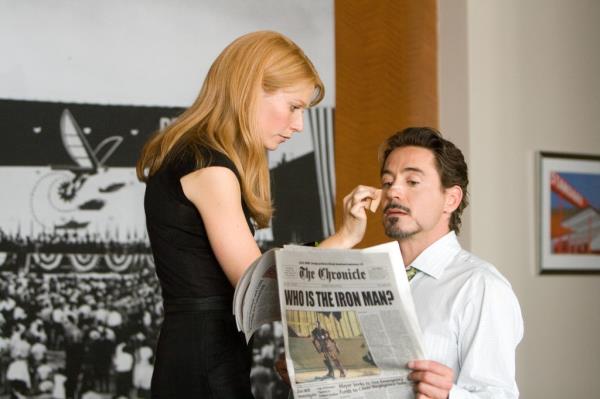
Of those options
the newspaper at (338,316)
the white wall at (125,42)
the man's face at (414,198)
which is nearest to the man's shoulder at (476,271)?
the man's face at (414,198)

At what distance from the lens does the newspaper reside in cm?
137

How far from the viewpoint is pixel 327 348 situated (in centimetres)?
139

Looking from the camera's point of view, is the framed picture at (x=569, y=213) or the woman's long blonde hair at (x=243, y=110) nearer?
Result: the woman's long blonde hair at (x=243, y=110)

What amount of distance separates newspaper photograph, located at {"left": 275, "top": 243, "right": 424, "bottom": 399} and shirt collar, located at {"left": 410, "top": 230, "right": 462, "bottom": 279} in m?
0.53

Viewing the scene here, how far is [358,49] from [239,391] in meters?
2.75

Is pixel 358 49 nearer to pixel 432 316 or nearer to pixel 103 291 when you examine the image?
pixel 103 291

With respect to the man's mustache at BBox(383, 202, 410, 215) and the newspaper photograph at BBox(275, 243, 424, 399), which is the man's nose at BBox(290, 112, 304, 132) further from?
the man's mustache at BBox(383, 202, 410, 215)

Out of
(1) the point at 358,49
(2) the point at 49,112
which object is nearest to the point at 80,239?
(2) the point at 49,112

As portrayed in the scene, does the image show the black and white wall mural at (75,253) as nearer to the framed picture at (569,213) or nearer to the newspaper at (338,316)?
the framed picture at (569,213)

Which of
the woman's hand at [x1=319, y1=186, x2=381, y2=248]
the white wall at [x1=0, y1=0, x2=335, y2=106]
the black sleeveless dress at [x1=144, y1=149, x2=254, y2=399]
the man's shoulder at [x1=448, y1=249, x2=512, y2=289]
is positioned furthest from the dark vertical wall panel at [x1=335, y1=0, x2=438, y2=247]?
the black sleeveless dress at [x1=144, y1=149, x2=254, y2=399]

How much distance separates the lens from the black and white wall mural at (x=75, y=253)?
3.53 meters

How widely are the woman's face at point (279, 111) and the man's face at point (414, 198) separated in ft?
1.62

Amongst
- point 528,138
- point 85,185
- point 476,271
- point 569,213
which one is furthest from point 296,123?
point 569,213

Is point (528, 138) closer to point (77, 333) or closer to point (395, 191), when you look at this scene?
point (395, 191)
